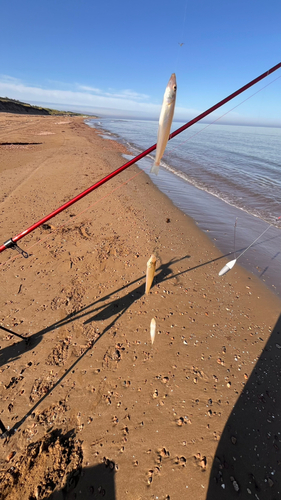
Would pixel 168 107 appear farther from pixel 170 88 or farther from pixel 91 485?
pixel 91 485

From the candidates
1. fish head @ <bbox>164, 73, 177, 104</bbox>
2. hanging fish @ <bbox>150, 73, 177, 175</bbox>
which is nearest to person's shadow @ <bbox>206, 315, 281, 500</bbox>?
hanging fish @ <bbox>150, 73, 177, 175</bbox>

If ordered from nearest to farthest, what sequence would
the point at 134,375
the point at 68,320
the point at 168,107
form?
the point at 168,107
the point at 134,375
the point at 68,320

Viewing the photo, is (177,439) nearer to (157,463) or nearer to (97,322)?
(157,463)

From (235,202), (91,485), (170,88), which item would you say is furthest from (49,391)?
(235,202)

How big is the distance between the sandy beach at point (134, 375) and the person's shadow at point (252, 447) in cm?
1

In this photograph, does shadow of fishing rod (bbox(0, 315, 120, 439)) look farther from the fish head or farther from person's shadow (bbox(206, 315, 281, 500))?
the fish head

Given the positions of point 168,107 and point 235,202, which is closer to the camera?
point 168,107

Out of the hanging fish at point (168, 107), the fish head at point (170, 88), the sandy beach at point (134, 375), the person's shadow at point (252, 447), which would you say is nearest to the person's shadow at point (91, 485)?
the sandy beach at point (134, 375)

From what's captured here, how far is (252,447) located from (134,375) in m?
1.60

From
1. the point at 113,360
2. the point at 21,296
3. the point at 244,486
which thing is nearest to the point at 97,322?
the point at 113,360

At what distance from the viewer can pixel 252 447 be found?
8.06 ft

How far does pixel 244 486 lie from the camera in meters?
2.19

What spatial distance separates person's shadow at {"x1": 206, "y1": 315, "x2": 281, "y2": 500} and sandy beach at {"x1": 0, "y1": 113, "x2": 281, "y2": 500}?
13 millimetres

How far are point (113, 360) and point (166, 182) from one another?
11.3m
